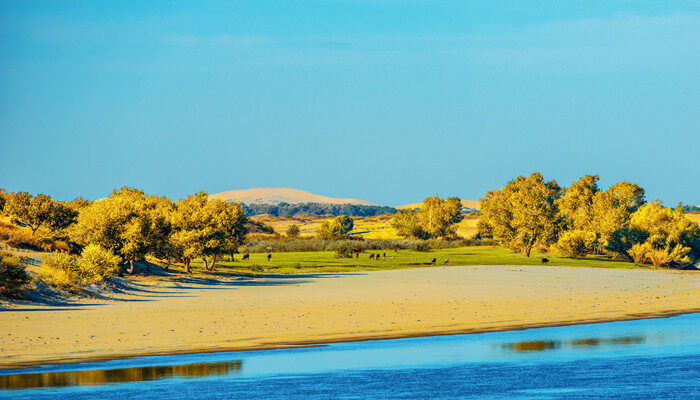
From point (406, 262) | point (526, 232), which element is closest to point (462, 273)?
point (406, 262)

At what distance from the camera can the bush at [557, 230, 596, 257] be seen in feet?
246

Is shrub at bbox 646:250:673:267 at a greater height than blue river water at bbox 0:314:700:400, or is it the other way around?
shrub at bbox 646:250:673:267

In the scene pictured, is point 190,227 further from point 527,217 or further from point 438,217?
point 438,217

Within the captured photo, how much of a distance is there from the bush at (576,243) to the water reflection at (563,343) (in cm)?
5240

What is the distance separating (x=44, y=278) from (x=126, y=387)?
15.5 metres

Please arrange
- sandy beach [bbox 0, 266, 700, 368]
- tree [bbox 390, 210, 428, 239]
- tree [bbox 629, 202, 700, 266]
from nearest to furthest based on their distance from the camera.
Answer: sandy beach [bbox 0, 266, 700, 368] → tree [bbox 629, 202, 700, 266] → tree [bbox 390, 210, 428, 239]

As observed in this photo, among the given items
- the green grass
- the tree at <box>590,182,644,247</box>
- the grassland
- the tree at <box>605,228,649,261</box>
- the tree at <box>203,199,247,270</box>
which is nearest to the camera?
the tree at <box>203,199,247,270</box>

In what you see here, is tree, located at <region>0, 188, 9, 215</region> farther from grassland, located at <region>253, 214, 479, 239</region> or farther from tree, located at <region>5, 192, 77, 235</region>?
grassland, located at <region>253, 214, 479, 239</region>

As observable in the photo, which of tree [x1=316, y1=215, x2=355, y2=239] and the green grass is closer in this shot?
the green grass

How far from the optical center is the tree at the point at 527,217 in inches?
3071

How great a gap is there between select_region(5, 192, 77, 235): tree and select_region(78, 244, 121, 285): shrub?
10.3 m

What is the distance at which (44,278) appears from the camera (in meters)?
29.9

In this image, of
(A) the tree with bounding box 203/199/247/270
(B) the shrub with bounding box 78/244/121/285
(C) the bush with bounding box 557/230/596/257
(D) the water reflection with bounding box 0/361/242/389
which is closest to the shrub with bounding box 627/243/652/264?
(C) the bush with bounding box 557/230/596/257

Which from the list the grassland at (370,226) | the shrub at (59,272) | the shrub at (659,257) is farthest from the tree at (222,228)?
the grassland at (370,226)
